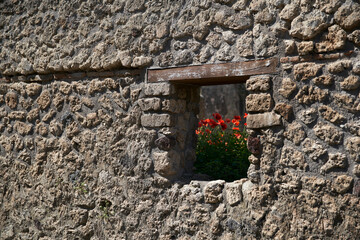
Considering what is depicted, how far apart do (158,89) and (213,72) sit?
0.60 meters

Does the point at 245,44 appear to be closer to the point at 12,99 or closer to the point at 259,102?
the point at 259,102

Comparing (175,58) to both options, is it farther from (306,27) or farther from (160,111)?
(306,27)

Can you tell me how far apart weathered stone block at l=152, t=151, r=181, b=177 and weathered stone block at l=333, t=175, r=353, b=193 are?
58.2 inches

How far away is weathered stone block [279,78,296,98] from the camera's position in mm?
3328

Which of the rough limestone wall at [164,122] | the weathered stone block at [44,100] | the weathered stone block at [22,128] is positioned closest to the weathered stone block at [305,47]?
the rough limestone wall at [164,122]

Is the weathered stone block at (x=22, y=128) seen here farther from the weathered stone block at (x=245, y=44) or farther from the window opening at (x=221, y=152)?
the weathered stone block at (x=245, y=44)

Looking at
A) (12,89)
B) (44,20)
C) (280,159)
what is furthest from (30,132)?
(280,159)

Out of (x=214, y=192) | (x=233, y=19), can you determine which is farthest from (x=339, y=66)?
(x=214, y=192)

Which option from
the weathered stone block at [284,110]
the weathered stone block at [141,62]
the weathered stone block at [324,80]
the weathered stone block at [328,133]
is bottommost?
the weathered stone block at [328,133]

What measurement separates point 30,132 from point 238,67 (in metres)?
2.66

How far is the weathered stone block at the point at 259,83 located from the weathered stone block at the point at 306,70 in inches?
9.3

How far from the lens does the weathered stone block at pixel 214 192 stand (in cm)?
367

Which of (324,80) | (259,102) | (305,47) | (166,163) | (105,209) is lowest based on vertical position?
(105,209)

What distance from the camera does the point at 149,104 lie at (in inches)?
160
